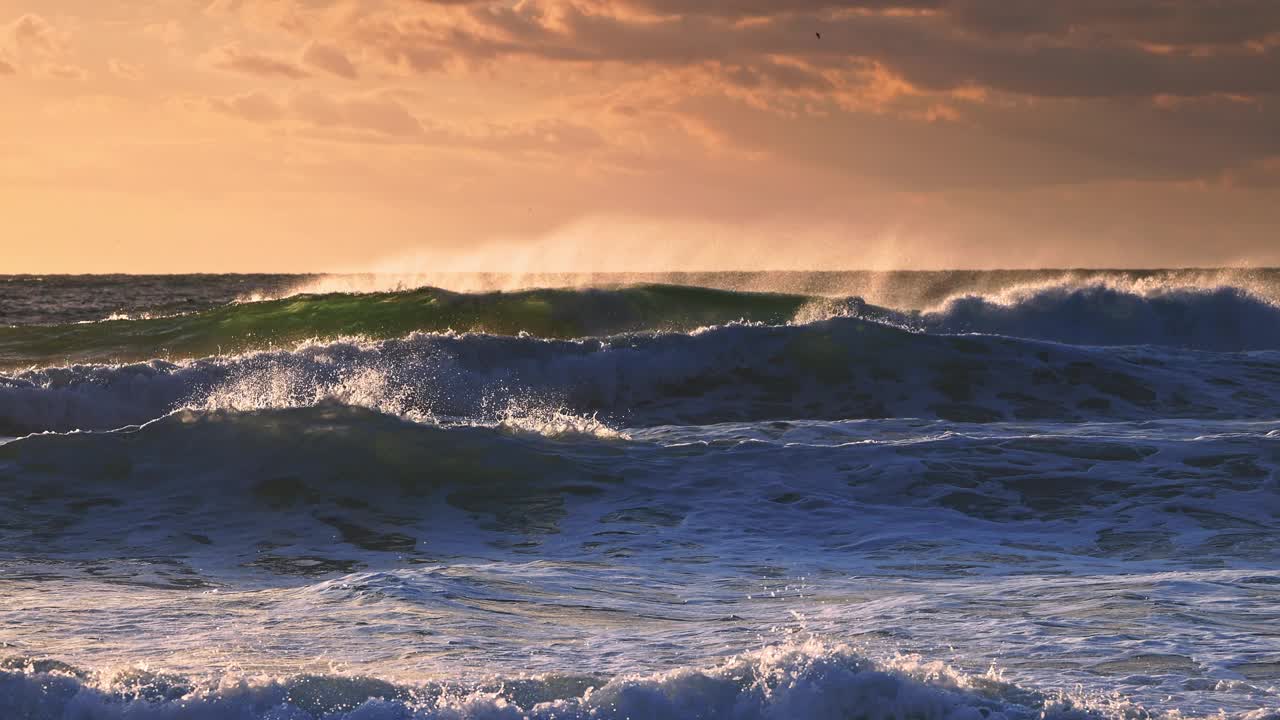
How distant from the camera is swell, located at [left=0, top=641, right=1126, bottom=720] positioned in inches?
181

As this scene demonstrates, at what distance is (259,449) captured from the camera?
1100cm

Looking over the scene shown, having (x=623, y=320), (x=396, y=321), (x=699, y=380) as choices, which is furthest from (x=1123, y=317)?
(x=396, y=321)

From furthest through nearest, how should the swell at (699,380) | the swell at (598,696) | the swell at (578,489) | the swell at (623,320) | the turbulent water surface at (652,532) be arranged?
the swell at (623,320)
the swell at (699,380)
the swell at (578,489)
the turbulent water surface at (652,532)
the swell at (598,696)

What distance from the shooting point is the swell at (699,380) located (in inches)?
620

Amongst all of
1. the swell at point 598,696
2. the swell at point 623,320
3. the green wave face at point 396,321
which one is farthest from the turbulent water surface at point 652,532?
the green wave face at point 396,321

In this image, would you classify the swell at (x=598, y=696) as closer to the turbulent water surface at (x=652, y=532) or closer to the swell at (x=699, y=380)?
the turbulent water surface at (x=652, y=532)

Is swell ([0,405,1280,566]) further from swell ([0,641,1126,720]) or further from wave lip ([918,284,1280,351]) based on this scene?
wave lip ([918,284,1280,351])

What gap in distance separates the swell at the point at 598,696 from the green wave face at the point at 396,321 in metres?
20.5

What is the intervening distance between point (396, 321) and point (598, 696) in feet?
77.2

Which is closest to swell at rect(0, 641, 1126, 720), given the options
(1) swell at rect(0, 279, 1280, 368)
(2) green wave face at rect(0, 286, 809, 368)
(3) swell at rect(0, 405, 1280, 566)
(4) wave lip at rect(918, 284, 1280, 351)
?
(3) swell at rect(0, 405, 1280, 566)

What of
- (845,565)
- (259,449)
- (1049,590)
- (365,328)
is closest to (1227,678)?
(1049,590)

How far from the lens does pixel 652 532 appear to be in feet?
29.3

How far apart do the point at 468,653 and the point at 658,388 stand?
39.2 feet

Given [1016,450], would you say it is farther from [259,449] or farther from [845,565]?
[259,449]
